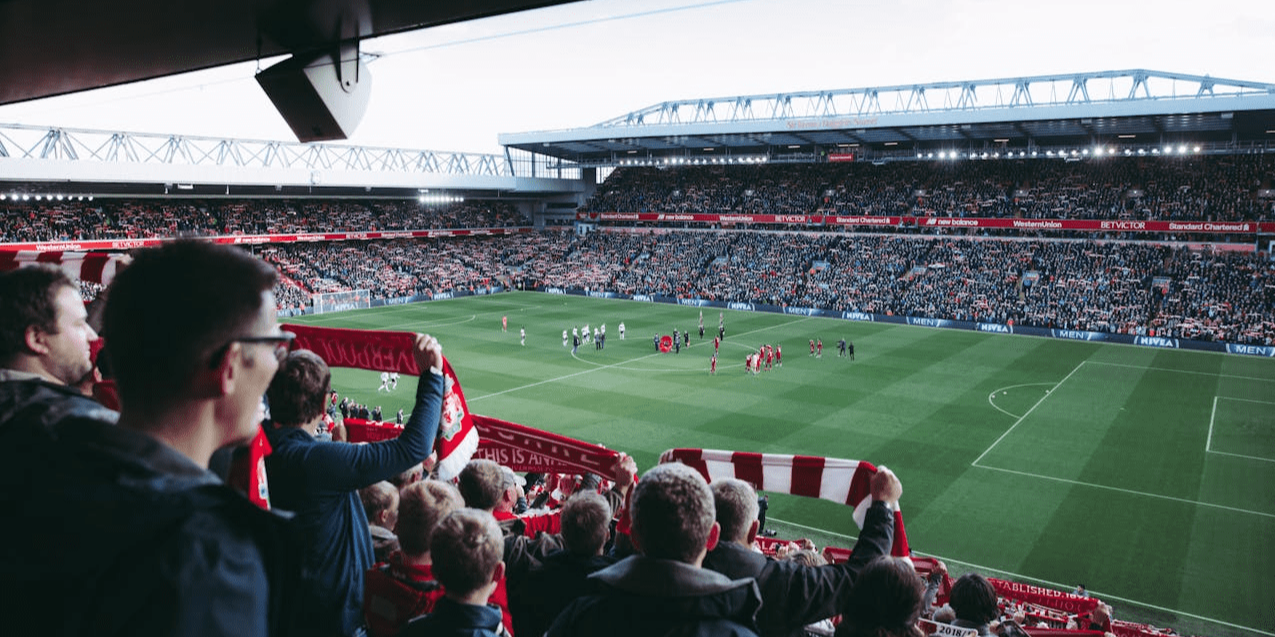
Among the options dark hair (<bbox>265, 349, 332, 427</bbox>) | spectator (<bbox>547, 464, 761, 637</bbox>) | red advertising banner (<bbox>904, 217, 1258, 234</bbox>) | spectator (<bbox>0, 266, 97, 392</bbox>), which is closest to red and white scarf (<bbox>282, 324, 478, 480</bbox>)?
dark hair (<bbox>265, 349, 332, 427</bbox>)

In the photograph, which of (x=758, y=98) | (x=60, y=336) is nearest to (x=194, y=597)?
(x=60, y=336)

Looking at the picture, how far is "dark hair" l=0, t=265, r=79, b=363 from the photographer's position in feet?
9.09

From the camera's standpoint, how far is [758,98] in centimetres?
8131

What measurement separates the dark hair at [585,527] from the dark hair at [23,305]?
2.58 m

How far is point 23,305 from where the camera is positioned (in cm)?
280

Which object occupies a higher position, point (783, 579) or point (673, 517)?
point (673, 517)

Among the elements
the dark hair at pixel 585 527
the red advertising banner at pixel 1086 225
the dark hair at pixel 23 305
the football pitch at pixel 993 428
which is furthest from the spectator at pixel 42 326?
the red advertising banner at pixel 1086 225

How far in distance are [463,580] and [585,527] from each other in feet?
4.13

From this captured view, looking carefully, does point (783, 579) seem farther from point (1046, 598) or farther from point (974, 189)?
point (974, 189)

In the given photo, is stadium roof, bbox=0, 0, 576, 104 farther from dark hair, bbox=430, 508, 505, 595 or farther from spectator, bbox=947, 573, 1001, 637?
spectator, bbox=947, 573, 1001, 637

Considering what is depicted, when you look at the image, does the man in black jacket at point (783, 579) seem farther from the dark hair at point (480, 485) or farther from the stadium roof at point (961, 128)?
the stadium roof at point (961, 128)

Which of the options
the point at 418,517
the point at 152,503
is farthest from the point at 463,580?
the point at 152,503

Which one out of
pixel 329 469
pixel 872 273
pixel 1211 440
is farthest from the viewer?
pixel 872 273

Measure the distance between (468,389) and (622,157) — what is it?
2048 inches
